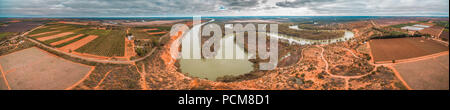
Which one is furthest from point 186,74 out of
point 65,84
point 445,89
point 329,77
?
point 445,89

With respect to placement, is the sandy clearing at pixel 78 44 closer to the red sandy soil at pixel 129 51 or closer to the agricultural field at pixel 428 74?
the red sandy soil at pixel 129 51

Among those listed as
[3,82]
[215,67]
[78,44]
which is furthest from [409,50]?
[78,44]

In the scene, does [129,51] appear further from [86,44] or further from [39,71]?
[39,71]

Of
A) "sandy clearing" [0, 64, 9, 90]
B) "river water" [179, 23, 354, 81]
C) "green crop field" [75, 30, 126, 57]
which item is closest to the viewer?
"sandy clearing" [0, 64, 9, 90]

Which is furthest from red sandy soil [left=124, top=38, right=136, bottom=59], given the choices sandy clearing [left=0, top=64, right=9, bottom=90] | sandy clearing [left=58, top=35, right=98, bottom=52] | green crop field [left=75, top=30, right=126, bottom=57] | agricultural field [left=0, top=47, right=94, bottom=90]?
sandy clearing [left=0, top=64, right=9, bottom=90]

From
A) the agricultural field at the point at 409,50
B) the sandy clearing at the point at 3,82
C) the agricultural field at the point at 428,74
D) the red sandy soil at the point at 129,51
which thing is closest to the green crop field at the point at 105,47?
the red sandy soil at the point at 129,51

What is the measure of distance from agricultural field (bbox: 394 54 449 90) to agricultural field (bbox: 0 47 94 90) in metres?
21.3

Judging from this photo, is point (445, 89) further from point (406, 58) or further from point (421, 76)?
point (406, 58)

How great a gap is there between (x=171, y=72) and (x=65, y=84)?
7.99 meters

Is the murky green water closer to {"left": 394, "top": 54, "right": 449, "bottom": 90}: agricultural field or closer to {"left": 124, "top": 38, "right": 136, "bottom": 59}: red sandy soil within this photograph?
{"left": 124, "top": 38, "right": 136, "bottom": 59}: red sandy soil

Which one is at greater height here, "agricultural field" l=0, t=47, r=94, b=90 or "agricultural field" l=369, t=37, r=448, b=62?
"agricultural field" l=369, t=37, r=448, b=62

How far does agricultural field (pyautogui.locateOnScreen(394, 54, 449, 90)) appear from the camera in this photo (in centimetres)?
634

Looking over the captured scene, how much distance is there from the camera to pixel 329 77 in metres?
13.1

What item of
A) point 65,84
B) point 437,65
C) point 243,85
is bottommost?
point 243,85
